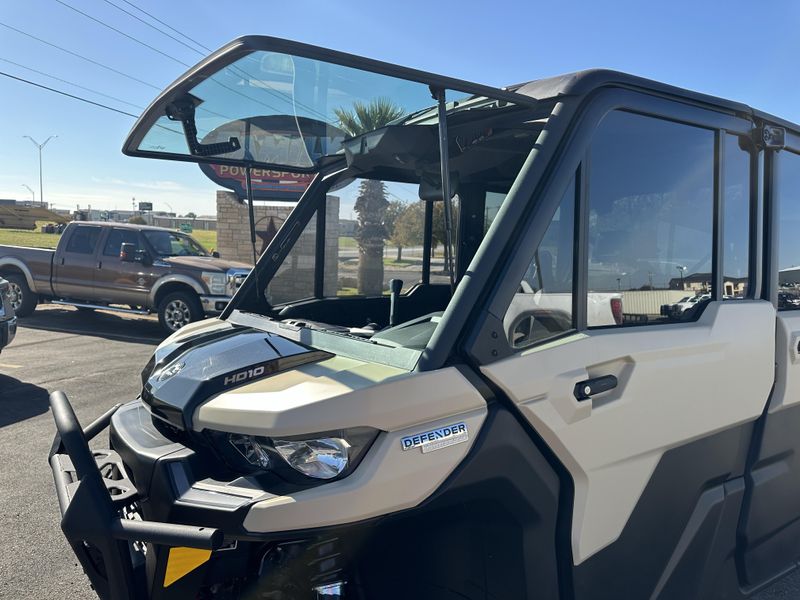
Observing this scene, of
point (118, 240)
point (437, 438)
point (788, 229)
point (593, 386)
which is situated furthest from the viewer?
point (118, 240)

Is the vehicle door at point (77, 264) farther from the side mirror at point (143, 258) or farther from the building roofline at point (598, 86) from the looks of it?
the building roofline at point (598, 86)

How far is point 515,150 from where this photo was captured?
112 inches

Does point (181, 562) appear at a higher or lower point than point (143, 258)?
lower

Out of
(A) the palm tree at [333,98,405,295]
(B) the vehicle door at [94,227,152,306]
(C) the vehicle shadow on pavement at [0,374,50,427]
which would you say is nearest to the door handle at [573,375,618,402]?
(A) the palm tree at [333,98,405,295]

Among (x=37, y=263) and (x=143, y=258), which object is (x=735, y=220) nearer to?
(x=143, y=258)

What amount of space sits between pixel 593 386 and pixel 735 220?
121 centimetres

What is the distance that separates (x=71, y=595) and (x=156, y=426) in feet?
5.03

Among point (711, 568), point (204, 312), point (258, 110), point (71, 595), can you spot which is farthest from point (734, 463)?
point (204, 312)

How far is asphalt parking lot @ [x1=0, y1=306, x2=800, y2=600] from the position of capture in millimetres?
3236

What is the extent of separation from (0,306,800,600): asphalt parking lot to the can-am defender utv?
1.10 meters

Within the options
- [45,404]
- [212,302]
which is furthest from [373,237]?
[212,302]

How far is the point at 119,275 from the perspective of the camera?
11.3 m

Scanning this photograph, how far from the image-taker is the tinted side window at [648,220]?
222 cm

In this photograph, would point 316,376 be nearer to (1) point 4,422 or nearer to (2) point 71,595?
(2) point 71,595
